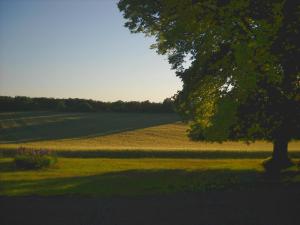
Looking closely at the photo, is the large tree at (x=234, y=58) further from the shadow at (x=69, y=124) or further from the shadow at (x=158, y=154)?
the shadow at (x=69, y=124)

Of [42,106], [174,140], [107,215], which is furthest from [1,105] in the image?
[107,215]

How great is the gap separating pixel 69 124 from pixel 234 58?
6711cm

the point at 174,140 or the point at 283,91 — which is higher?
the point at 283,91

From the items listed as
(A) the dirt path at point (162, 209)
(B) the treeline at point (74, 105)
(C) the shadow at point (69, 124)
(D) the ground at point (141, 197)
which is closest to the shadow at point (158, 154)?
(D) the ground at point (141, 197)

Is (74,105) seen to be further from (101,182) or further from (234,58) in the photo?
(234,58)

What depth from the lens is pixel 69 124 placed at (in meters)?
88.7

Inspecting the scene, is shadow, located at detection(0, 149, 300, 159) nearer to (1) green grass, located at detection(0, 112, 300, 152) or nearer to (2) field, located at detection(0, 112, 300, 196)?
(2) field, located at detection(0, 112, 300, 196)

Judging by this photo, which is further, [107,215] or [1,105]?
[1,105]

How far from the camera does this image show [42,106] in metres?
114

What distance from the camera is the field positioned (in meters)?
23.7

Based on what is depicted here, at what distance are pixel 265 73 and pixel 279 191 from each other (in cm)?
554

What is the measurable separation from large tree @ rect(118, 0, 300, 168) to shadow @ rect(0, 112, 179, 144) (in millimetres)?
46750

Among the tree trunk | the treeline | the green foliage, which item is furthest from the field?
the treeline

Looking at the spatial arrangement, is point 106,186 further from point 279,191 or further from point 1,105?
point 1,105
